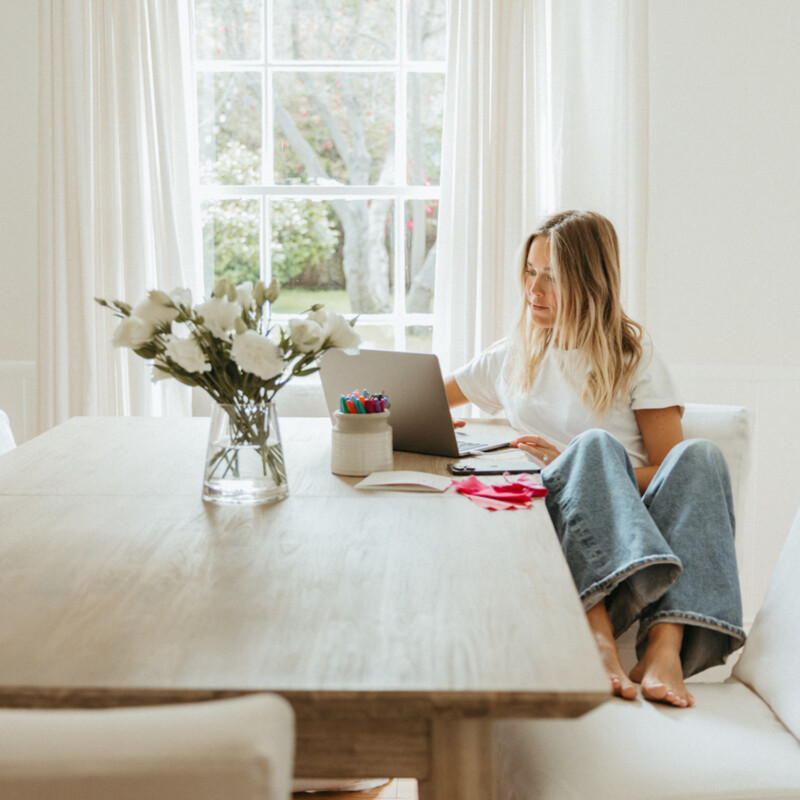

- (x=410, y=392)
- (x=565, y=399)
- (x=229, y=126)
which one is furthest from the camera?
(x=229, y=126)

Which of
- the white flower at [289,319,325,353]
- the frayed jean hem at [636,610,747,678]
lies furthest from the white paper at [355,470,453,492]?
the frayed jean hem at [636,610,747,678]

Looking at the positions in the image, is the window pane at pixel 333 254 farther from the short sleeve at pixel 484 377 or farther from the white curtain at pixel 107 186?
the short sleeve at pixel 484 377

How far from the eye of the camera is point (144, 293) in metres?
3.22

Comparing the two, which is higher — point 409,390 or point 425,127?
point 425,127

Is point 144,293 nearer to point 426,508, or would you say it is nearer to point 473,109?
point 473,109

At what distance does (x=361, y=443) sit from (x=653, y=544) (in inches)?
21.1

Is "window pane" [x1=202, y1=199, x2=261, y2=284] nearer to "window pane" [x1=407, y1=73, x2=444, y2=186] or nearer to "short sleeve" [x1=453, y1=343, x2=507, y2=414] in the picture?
"window pane" [x1=407, y1=73, x2=444, y2=186]

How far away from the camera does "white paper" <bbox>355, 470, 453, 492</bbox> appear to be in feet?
5.24

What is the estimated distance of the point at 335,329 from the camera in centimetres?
148

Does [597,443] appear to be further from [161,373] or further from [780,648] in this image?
[161,373]

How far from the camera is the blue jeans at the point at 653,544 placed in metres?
1.49

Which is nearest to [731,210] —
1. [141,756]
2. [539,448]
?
[539,448]

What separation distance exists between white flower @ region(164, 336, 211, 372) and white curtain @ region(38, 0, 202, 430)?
1.88 m

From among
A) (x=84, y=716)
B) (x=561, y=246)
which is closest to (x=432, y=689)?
(x=84, y=716)
